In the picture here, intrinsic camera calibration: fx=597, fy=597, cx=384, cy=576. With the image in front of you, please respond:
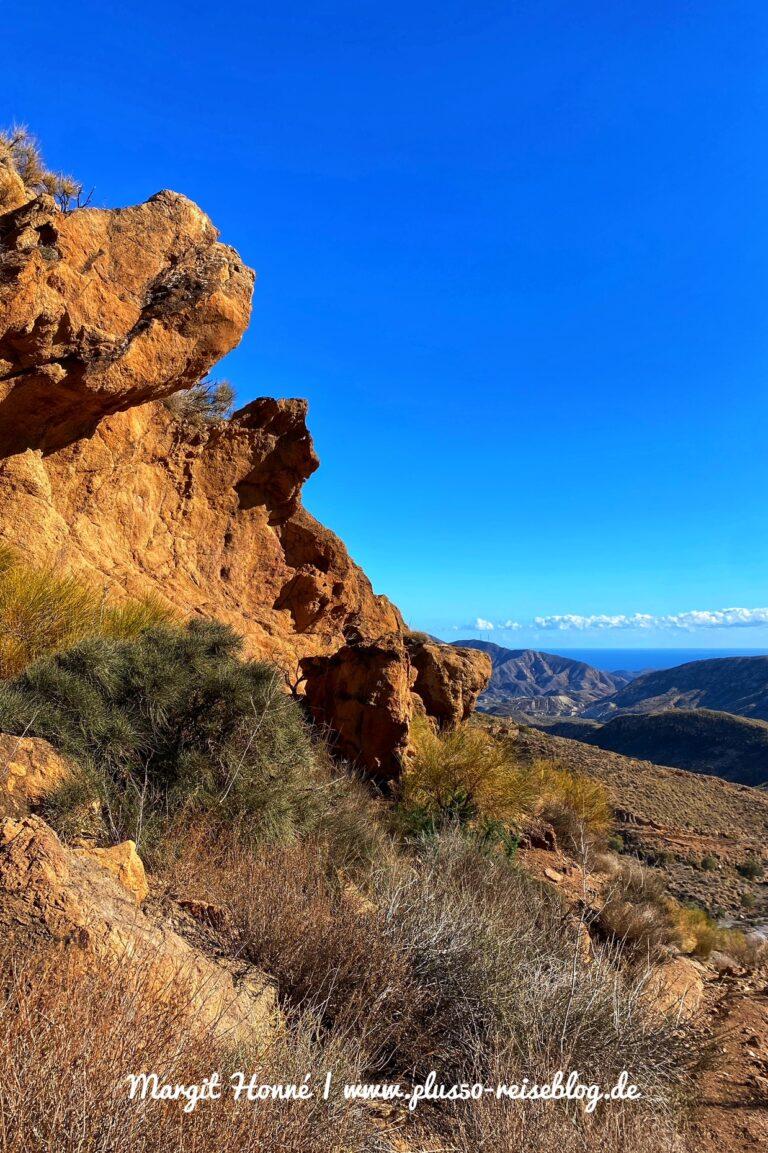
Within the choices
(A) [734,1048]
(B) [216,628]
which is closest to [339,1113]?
(A) [734,1048]

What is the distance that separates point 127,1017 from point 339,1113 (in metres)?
1.00

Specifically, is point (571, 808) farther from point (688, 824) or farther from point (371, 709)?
point (688, 824)

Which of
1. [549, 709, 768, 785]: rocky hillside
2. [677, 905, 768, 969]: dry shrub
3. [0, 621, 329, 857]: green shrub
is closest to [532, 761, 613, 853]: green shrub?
[677, 905, 768, 969]: dry shrub

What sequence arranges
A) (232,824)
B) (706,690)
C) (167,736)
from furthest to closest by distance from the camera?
(706,690), (167,736), (232,824)

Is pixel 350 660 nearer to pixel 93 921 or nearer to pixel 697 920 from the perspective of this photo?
pixel 93 921

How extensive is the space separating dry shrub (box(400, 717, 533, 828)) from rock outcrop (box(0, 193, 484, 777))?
0.70 m

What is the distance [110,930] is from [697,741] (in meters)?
72.3

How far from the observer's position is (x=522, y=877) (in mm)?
7844

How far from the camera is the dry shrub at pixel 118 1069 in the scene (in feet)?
5.59

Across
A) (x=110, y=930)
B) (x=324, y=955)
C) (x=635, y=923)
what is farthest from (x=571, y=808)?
(x=110, y=930)

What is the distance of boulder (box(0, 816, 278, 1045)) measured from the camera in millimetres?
2654

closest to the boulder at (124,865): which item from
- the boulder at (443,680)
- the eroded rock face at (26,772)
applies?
the eroded rock face at (26,772)

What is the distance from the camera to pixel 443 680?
43.3ft

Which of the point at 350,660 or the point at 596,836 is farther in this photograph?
the point at 596,836
